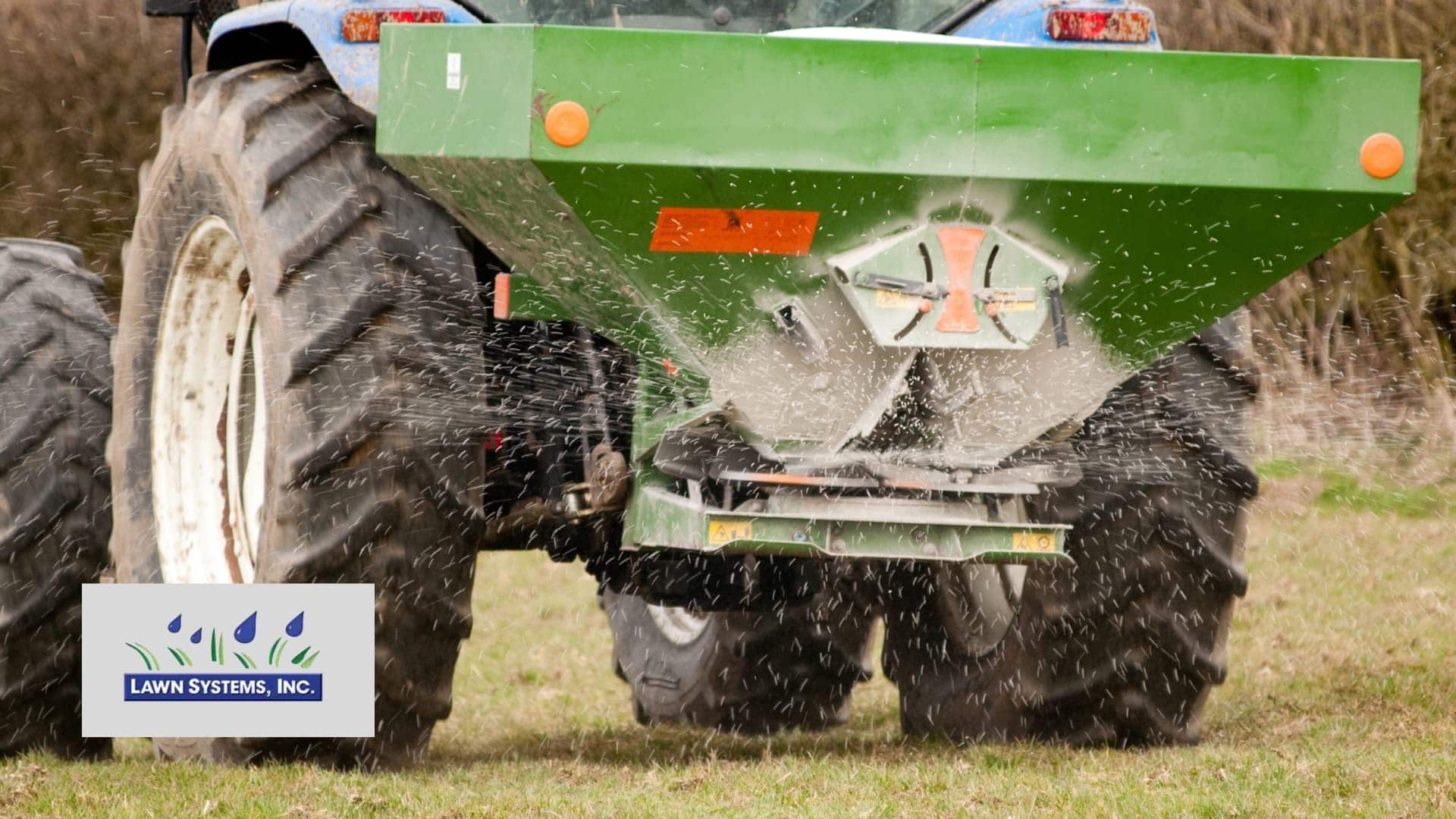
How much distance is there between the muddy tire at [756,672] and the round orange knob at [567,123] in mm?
2480

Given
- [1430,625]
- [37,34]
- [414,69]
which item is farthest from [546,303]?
[37,34]

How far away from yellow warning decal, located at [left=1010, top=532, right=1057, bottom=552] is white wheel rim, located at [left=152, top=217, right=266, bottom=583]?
1689 mm

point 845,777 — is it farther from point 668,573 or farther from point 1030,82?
point 1030,82

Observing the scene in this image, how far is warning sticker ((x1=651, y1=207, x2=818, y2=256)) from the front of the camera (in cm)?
365

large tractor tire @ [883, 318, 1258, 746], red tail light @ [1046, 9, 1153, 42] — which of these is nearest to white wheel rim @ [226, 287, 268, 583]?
large tractor tire @ [883, 318, 1258, 746]

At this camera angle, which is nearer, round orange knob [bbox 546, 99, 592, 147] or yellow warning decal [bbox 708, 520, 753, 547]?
round orange knob [bbox 546, 99, 592, 147]

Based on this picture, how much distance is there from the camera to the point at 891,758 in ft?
15.4

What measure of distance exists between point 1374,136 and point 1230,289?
444 millimetres

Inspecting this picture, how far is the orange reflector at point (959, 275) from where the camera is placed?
3707 mm

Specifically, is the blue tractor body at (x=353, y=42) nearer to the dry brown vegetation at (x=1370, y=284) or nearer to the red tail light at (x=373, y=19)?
the red tail light at (x=373, y=19)

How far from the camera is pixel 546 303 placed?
4055mm

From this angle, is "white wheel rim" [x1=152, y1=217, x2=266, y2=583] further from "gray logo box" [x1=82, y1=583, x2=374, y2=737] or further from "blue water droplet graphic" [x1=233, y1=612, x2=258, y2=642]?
"blue water droplet graphic" [x1=233, y1=612, x2=258, y2=642]

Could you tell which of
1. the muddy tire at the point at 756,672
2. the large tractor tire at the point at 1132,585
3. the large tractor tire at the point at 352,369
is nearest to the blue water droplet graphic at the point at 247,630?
the large tractor tire at the point at 352,369

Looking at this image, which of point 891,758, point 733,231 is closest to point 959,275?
point 733,231
